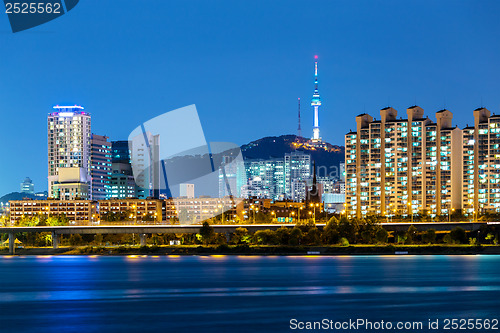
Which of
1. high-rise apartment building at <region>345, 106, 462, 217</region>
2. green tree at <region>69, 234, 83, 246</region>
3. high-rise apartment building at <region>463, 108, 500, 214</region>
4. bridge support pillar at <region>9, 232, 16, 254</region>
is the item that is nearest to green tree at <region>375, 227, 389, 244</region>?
green tree at <region>69, 234, 83, 246</region>

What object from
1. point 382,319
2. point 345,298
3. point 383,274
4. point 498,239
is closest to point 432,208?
point 498,239

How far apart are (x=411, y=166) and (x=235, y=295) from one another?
11746cm

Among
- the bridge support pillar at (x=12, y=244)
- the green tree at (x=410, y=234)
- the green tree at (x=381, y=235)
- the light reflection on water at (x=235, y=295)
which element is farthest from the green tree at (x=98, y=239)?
the light reflection on water at (x=235, y=295)

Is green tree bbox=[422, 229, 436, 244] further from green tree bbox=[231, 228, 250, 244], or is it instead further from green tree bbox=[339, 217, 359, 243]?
green tree bbox=[231, 228, 250, 244]

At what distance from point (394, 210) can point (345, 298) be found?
115m

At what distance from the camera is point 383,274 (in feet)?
238

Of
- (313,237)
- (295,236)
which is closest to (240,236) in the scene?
(295,236)

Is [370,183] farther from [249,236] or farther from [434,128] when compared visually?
[249,236]

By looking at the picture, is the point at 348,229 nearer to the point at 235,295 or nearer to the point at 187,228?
the point at 187,228

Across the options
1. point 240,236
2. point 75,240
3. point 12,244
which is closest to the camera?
point 240,236

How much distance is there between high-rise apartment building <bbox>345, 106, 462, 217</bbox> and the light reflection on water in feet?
265

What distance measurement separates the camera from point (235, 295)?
5597 cm

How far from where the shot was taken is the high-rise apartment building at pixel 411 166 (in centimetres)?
16638

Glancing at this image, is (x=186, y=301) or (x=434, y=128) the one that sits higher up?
(x=434, y=128)
